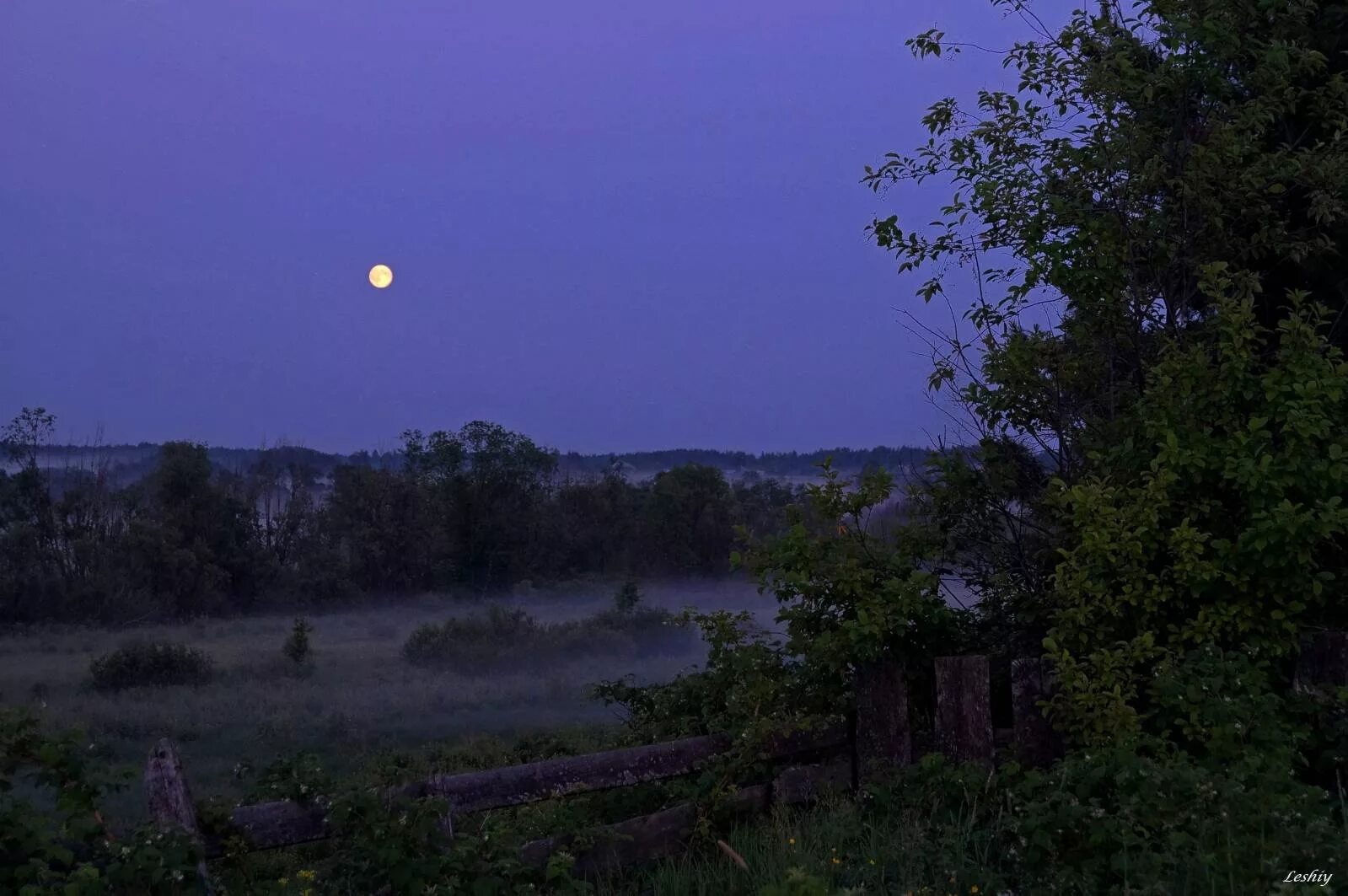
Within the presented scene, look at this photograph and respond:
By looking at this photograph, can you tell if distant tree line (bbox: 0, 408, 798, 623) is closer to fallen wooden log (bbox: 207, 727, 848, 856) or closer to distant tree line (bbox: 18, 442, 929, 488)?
distant tree line (bbox: 18, 442, 929, 488)

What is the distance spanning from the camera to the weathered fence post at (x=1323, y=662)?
6.25 meters

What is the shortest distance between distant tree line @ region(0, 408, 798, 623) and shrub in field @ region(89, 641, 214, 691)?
Result: 21.7 feet

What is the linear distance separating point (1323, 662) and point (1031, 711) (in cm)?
167

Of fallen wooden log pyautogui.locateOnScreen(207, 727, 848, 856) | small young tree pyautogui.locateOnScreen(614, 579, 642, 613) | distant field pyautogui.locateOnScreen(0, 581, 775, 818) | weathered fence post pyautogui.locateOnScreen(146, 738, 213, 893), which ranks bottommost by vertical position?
distant field pyautogui.locateOnScreen(0, 581, 775, 818)

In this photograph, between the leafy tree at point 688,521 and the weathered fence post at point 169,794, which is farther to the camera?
the leafy tree at point 688,521

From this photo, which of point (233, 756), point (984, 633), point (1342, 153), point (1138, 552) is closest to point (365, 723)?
point (233, 756)

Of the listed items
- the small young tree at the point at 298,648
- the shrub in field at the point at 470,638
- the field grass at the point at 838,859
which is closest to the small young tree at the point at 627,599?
the shrub in field at the point at 470,638

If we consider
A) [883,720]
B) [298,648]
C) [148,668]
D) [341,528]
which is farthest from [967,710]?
[341,528]

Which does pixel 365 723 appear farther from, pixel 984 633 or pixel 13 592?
pixel 13 592

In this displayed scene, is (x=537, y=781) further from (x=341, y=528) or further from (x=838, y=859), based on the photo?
(x=341, y=528)

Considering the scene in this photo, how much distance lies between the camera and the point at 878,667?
6.77 metres

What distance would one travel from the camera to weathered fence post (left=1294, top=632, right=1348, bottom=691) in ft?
20.5

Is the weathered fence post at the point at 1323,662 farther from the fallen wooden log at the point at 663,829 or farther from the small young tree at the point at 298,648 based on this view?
the small young tree at the point at 298,648

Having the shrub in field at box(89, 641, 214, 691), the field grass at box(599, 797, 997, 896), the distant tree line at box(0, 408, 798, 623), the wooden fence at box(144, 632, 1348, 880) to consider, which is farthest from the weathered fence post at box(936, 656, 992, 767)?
the distant tree line at box(0, 408, 798, 623)
